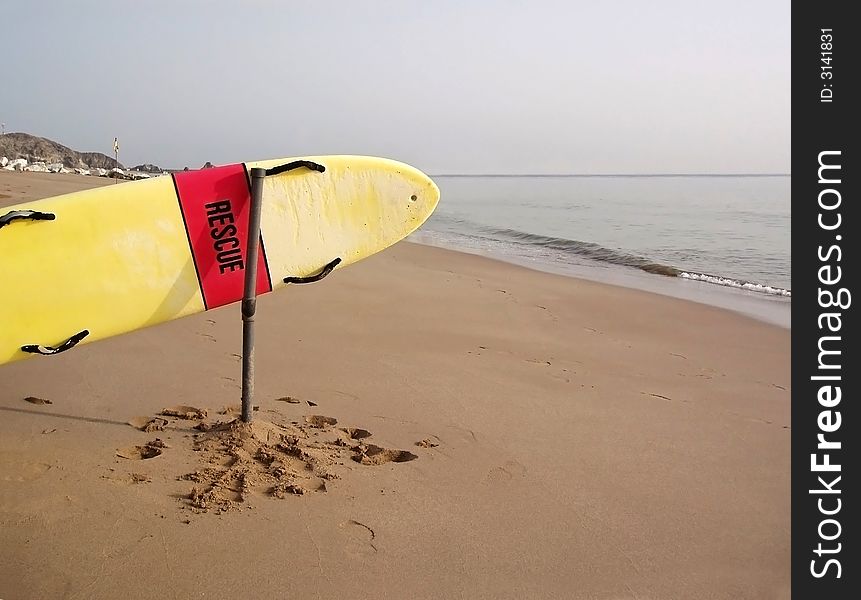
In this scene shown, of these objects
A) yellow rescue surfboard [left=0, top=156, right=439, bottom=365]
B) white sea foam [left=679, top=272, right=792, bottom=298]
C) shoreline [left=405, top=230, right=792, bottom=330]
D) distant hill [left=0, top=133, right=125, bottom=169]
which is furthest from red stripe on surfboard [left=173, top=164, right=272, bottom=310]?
distant hill [left=0, top=133, right=125, bottom=169]

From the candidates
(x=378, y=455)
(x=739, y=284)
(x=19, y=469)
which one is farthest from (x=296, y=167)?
(x=739, y=284)

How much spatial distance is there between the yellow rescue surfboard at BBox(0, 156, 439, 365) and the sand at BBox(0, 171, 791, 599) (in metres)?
0.51

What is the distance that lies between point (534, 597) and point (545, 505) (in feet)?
1.86

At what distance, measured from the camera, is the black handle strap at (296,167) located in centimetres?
319

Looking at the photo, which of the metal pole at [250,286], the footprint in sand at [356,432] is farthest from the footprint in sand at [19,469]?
the footprint in sand at [356,432]

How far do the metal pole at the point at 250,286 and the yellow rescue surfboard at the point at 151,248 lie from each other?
0.29 meters

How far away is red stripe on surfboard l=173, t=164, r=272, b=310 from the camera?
316 cm

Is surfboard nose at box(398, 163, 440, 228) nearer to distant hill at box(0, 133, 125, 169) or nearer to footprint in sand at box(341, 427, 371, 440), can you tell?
footprint in sand at box(341, 427, 371, 440)

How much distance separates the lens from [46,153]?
4369cm

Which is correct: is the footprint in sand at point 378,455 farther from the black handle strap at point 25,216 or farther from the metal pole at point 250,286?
the black handle strap at point 25,216
